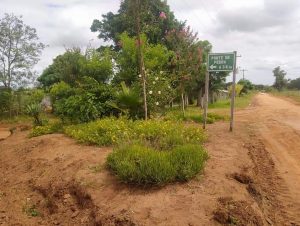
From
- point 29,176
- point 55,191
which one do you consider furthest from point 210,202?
point 29,176

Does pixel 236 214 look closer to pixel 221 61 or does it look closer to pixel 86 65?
pixel 221 61

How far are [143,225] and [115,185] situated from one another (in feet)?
4.84

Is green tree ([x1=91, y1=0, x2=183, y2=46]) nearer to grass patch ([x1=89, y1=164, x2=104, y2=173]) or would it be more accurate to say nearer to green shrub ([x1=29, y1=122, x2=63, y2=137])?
green shrub ([x1=29, y1=122, x2=63, y2=137])

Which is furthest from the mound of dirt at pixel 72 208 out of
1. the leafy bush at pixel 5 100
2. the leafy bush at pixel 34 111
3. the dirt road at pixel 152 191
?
the leafy bush at pixel 5 100

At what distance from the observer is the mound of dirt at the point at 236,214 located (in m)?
4.93

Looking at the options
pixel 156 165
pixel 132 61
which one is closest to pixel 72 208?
pixel 156 165

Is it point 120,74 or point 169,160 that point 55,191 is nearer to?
point 169,160

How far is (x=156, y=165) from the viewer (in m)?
5.91

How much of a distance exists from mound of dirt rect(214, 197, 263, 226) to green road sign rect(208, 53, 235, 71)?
6.74m

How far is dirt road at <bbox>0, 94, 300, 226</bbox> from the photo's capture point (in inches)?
204

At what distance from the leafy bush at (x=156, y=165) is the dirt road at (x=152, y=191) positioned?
153mm

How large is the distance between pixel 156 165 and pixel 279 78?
83366mm

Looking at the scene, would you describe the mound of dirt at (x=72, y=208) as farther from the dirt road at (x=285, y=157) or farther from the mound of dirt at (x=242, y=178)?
the dirt road at (x=285, y=157)

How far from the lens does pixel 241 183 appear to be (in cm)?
644
